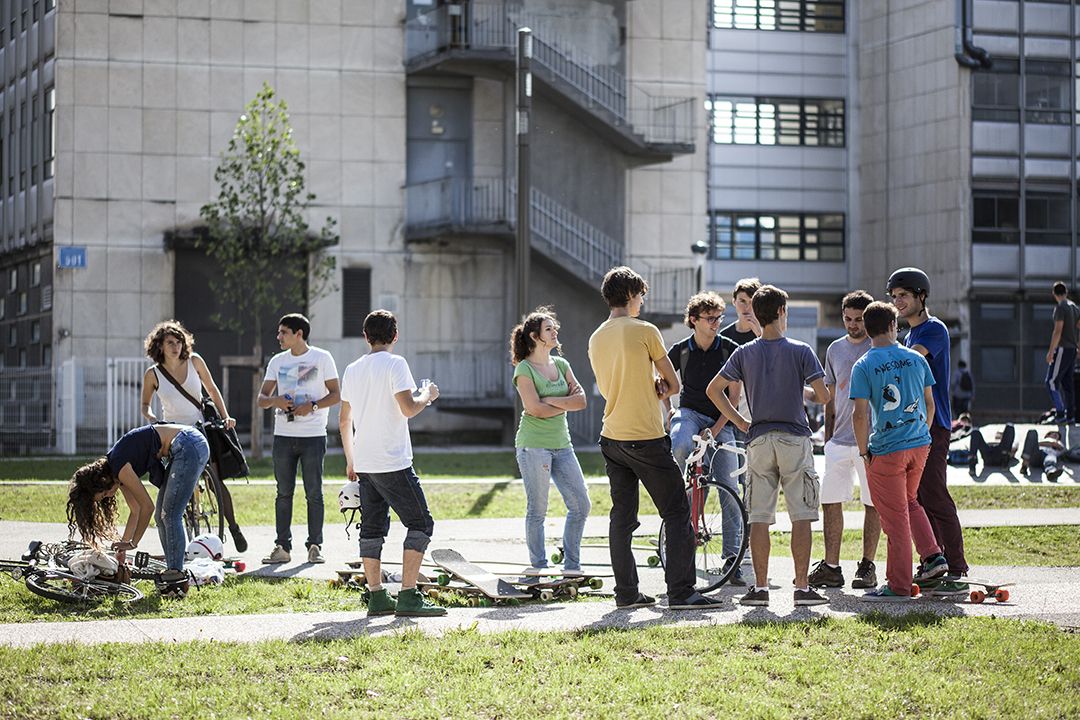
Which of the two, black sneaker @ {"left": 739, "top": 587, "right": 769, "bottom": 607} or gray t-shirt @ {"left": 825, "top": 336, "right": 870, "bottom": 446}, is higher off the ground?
gray t-shirt @ {"left": 825, "top": 336, "right": 870, "bottom": 446}

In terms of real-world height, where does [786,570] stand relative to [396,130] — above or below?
below

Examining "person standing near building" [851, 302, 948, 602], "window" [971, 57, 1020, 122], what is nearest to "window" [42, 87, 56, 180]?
"person standing near building" [851, 302, 948, 602]

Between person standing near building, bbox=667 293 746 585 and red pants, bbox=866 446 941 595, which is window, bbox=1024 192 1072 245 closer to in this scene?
person standing near building, bbox=667 293 746 585

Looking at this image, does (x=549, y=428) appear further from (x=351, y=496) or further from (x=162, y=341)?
(x=162, y=341)

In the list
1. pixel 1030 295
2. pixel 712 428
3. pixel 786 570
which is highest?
pixel 1030 295

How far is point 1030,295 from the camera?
166 feet

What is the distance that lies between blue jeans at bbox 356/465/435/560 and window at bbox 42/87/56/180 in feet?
83.5

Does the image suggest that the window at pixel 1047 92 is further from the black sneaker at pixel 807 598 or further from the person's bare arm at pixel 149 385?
the black sneaker at pixel 807 598

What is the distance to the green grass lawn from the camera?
6.95 metres

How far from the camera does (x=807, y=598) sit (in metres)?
10.1

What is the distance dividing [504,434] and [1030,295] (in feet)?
78.0

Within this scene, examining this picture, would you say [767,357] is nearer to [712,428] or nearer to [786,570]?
[712,428]

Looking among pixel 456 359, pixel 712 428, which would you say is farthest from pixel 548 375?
pixel 456 359

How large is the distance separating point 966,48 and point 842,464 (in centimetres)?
4290
